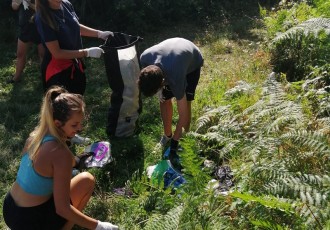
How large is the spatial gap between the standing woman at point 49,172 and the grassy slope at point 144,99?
77 centimetres

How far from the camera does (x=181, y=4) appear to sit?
7.71m

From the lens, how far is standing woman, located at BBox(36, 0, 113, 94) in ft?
12.1

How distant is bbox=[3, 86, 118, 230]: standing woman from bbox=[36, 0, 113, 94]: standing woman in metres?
1.15

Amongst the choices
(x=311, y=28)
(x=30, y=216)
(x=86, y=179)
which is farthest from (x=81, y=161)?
(x=311, y=28)

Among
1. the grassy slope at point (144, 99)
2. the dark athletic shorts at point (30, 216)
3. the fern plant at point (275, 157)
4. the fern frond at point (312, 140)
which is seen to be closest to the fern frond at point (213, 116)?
the fern plant at point (275, 157)

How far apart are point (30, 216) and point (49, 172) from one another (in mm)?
383

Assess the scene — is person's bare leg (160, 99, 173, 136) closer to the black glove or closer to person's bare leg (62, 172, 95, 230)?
the black glove

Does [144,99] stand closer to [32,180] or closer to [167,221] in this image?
[167,221]

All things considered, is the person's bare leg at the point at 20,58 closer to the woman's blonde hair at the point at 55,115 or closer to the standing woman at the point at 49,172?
the standing woman at the point at 49,172

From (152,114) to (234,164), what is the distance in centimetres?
150

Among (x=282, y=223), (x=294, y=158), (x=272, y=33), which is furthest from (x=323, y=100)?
(x=272, y=33)

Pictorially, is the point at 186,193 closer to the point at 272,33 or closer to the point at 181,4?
the point at 272,33

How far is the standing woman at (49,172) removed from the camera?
8.70 feet

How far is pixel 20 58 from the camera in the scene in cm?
590
